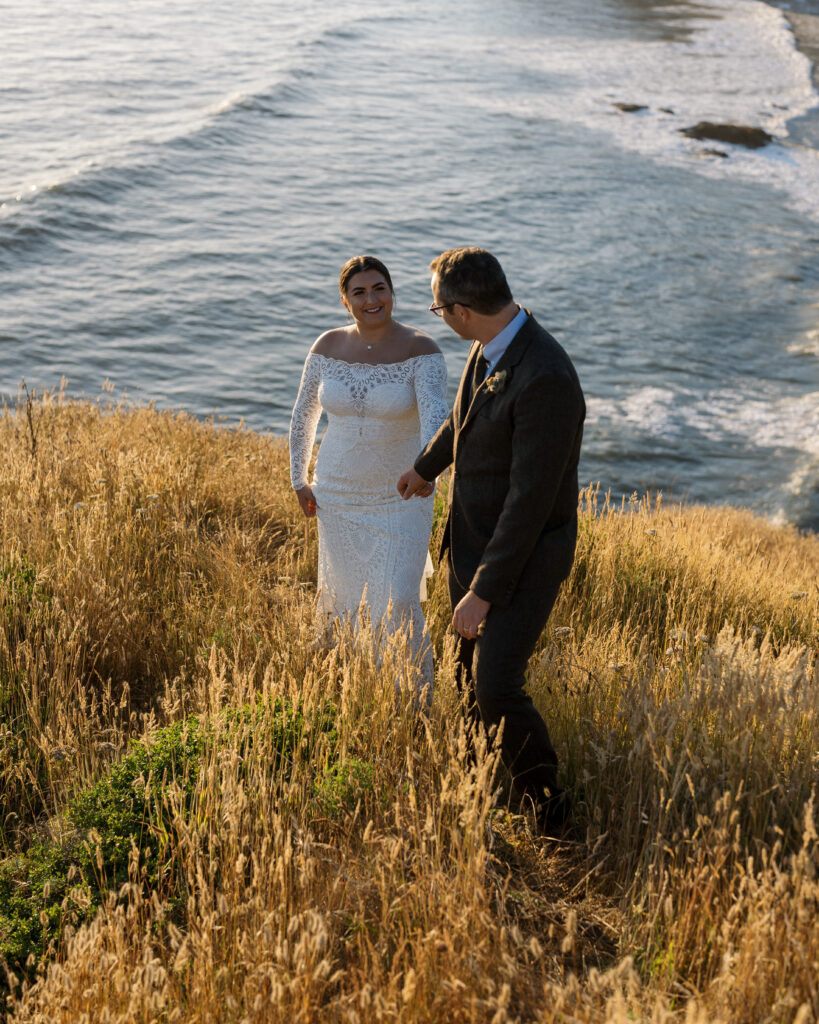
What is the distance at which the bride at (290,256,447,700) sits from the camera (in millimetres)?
5402

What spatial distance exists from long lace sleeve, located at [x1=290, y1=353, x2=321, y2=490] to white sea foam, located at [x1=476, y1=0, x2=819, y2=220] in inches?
982

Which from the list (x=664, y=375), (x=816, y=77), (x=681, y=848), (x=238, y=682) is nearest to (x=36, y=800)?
(x=238, y=682)

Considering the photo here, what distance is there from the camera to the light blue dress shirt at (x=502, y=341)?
3951mm

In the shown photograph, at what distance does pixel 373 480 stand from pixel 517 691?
192cm

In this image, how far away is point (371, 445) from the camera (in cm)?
558

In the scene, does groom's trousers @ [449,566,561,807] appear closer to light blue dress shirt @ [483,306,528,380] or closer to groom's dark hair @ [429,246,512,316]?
light blue dress shirt @ [483,306,528,380]

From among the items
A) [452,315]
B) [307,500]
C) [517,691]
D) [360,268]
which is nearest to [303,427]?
[307,500]

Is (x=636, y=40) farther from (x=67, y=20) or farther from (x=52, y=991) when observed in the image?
(x=52, y=991)

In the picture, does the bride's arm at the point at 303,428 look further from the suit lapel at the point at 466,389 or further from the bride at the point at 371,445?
the suit lapel at the point at 466,389

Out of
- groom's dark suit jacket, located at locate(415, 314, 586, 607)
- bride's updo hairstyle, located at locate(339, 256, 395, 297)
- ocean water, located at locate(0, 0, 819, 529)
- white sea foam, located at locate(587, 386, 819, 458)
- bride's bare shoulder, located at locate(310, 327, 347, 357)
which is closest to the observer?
groom's dark suit jacket, located at locate(415, 314, 586, 607)

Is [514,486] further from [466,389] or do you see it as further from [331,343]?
[331,343]

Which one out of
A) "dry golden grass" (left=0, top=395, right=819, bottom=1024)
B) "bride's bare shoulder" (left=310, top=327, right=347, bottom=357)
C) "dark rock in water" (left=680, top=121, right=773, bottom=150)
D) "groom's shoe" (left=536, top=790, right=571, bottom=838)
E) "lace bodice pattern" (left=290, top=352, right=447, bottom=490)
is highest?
"dark rock in water" (left=680, top=121, right=773, bottom=150)

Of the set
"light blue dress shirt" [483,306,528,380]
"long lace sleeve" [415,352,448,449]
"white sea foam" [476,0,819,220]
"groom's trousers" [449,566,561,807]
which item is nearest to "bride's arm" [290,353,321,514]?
"long lace sleeve" [415,352,448,449]

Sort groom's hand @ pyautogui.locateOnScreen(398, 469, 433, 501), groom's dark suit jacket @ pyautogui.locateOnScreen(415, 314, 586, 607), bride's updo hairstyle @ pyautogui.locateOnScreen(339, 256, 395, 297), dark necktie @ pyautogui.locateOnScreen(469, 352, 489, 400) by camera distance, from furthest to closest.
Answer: bride's updo hairstyle @ pyautogui.locateOnScreen(339, 256, 395, 297) < groom's hand @ pyautogui.locateOnScreen(398, 469, 433, 501) < dark necktie @ pyautogui.locateOnScreen(469, 352, 489, 400) < groom's dark suit jacket @ pyautogui.locateOnScreen(415, 314, 586, 607)
